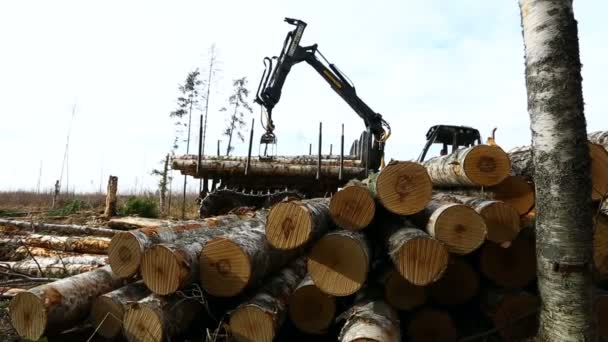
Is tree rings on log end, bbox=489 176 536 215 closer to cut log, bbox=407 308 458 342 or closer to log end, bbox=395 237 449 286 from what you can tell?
cut log, bbox=407 308 458 342

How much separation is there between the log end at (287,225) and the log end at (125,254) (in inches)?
40.5

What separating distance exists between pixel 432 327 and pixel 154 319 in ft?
6.56

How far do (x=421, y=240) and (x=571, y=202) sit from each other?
2.86 feet

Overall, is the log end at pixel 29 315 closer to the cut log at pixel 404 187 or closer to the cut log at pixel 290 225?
the cut log at pixel 290 225

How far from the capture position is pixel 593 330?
8.41ft

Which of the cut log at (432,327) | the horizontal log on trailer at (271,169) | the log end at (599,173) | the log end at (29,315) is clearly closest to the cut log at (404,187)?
the cut log at (432,327)

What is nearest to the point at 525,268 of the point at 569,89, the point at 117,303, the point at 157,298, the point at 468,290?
the point at 468,290

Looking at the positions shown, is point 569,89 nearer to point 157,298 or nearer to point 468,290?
point 468,290

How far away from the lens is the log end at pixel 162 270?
3.07 metres

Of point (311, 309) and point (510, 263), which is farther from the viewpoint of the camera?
point (510, 263)

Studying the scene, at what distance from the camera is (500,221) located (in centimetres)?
330

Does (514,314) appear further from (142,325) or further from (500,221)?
(142,325)

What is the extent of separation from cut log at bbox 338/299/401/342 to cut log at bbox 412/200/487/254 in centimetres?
61

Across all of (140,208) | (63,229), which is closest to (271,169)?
(63,229)
